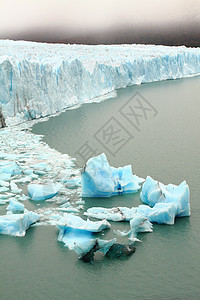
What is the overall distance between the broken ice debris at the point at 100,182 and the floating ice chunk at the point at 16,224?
83 cm

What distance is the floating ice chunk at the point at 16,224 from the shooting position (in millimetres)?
3281

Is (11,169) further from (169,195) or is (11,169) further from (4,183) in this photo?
(169,195)

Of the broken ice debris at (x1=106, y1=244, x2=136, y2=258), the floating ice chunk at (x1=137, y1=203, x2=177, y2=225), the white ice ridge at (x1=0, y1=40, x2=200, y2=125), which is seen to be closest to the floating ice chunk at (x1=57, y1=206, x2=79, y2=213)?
the floating ice chunk at (x1=137, y1=203, x2=177, y2=225)

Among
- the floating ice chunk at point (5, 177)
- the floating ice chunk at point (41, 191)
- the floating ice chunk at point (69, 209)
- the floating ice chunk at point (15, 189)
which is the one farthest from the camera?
the floating ice chunk at point (5, 177)

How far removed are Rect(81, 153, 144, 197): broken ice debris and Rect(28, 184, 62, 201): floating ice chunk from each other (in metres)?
0.34

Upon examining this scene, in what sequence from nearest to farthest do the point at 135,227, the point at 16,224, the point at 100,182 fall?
1. the point at 135,227
2. the point at 16,224
3. the point at 100,182

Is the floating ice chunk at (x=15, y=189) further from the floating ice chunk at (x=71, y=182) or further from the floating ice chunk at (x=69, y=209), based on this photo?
the floating ice chunk at (x=69, y=209)

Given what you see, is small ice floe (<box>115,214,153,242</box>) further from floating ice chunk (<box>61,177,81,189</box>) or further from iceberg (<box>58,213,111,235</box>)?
floating ice chunk (<box>61,177,81,189</box>)

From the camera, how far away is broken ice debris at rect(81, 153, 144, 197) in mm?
3982

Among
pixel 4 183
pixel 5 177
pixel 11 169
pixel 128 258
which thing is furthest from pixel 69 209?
pixel 11 169

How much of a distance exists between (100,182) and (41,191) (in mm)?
651

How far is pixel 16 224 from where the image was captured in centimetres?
332

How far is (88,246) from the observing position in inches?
111

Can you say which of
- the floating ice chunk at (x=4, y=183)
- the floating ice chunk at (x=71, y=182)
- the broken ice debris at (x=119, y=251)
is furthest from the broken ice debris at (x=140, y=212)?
the floating ice chunk at (x=4, y=183)
